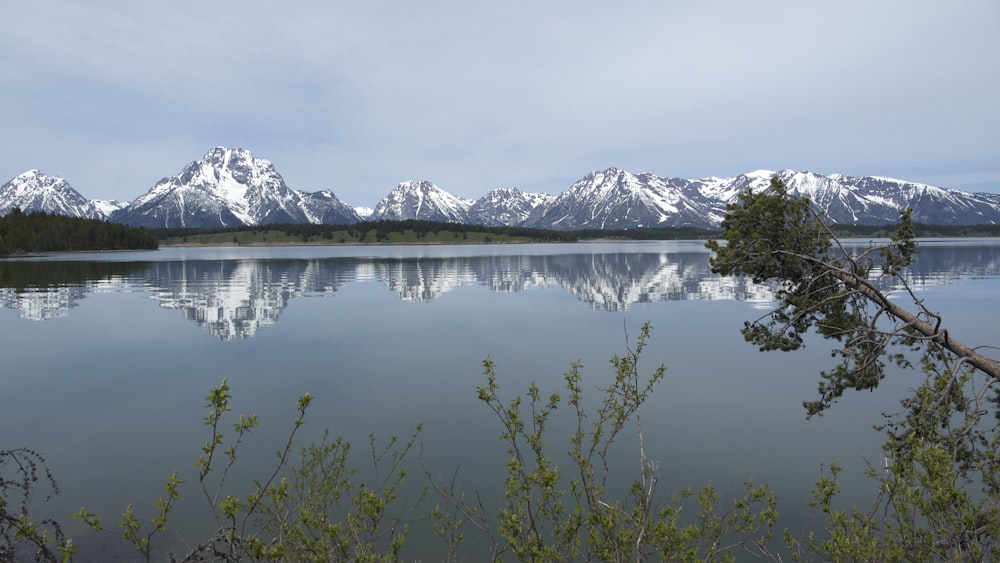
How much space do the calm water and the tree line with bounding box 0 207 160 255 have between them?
127316 mm

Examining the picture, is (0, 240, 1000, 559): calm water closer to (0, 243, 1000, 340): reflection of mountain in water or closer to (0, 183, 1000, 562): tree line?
(0, 243, 1000, 340): reflection of mountain in water

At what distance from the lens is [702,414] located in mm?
19062

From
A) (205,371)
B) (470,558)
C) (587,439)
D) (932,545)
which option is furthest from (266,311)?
(932,545)

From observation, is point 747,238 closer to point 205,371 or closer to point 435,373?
point 435,373

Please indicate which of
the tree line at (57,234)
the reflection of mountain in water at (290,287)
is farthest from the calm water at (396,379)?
the tree line at (57,234)

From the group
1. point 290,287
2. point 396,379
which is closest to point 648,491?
point 396,379

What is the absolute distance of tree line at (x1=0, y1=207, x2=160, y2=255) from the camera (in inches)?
5778

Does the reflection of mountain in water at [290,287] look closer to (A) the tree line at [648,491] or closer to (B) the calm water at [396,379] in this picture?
(B) the calm water at [396,379]

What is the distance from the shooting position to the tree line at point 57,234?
481 ft

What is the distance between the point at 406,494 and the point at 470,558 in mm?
2973

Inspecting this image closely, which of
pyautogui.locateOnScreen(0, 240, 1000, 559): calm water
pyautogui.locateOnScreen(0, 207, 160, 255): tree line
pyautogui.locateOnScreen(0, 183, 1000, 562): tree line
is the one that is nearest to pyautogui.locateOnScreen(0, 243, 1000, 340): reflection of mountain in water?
pyautogui.locateOnScreen(0, 240, 1000, 559): calm water

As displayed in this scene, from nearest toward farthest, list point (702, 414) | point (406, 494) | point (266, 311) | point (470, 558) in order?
1. point (470, 558)
2. point (406, 494)
3. point (702, 414)
4. point (266, 311)

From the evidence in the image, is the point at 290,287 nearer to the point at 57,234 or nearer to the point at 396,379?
the point at 396,379

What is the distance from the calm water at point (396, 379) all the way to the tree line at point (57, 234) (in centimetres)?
12732
